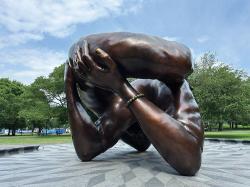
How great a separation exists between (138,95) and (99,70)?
757mm

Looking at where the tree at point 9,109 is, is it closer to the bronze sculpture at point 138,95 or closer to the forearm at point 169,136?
the bronze sculpture at point 138,95

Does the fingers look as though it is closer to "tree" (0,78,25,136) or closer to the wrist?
the wrist

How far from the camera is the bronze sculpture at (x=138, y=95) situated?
4.97 metres

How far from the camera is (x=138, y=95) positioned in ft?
16.9

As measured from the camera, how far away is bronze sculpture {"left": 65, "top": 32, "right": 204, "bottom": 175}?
16.3 feet

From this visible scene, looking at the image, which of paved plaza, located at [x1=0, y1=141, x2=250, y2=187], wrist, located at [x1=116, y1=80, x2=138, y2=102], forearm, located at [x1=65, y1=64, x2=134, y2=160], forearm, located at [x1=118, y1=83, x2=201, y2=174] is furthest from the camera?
forearm, located at [x1=65, y1=64, x2=134, y2=160]

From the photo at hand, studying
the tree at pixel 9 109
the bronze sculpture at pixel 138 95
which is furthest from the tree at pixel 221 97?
the tree at pixel 9 109

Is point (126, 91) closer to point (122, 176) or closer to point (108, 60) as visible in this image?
point (108, 60)

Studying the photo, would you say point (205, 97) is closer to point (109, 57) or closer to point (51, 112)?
point (51, 112)

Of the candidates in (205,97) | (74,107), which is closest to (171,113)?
(74,107)

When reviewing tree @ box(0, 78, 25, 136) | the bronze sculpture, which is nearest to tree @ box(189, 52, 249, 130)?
the bronze sculpture

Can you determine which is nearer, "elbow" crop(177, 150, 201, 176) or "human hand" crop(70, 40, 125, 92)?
"elbow" crop(177, 150, 201, 176)

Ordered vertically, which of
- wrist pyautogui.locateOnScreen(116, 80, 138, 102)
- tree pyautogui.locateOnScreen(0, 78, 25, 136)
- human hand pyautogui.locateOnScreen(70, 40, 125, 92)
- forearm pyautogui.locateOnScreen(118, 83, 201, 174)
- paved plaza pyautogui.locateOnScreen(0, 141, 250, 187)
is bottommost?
paved plaza pyautogui.locateOnScreen(0, 141, 250, 187)

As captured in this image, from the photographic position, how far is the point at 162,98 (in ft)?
20.5
